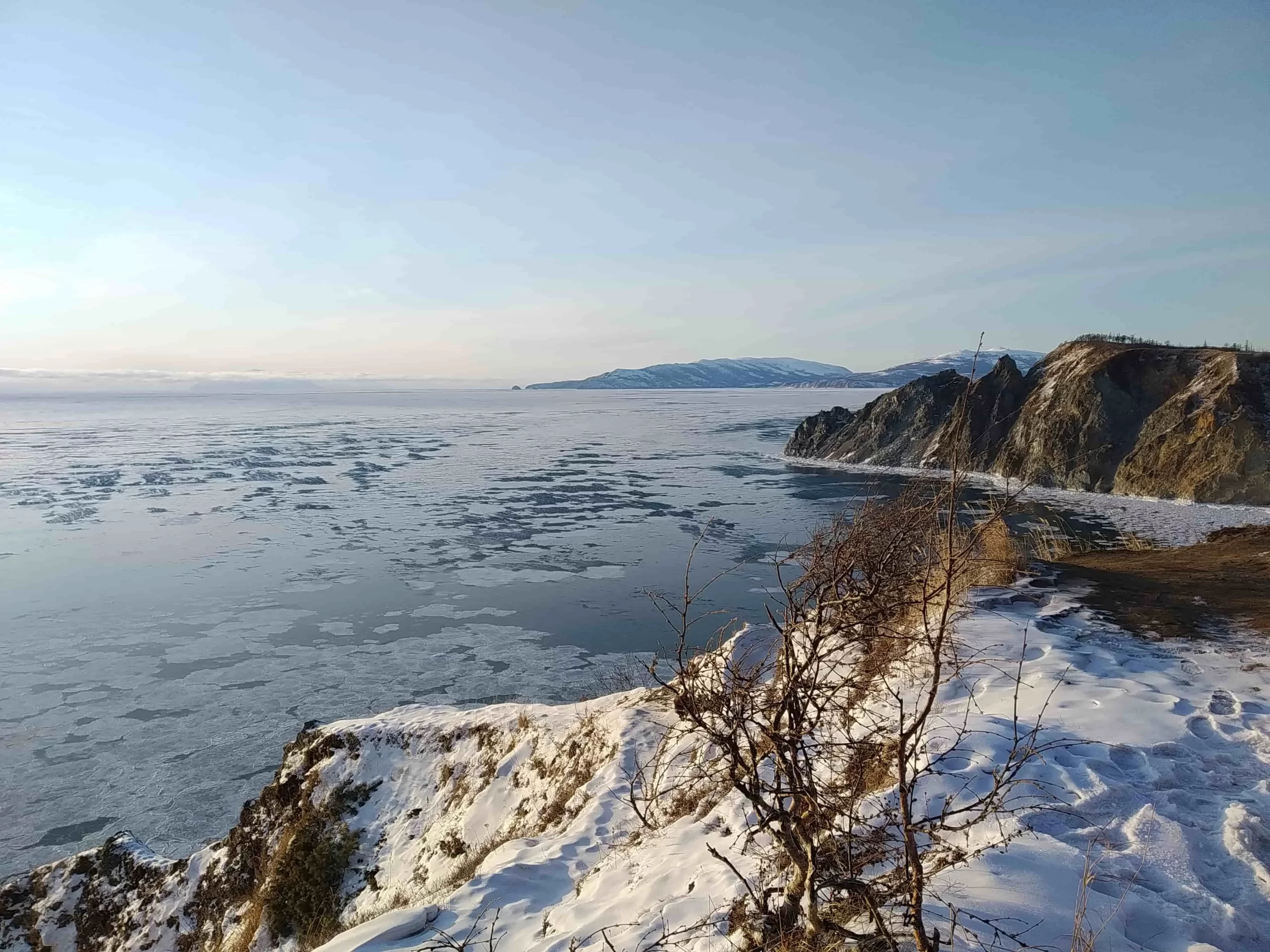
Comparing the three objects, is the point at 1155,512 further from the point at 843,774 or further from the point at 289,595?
the point at 289,595

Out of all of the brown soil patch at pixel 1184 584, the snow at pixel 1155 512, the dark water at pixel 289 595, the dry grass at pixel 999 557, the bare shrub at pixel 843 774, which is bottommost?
the dark water at pixel 289 595

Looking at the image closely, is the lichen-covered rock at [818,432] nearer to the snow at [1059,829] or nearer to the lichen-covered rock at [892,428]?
the lichen-covered rock at [892,428]

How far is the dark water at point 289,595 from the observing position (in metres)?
10.1

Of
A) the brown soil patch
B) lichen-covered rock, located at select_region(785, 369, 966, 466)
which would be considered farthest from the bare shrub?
lichen-covered rock, located at select_region(785, 369, 966, 466)

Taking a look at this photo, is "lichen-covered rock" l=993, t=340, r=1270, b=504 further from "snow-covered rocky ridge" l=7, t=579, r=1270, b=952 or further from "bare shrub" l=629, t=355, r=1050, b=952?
"bare shrub" l=629, t=355, r=1050, b=952

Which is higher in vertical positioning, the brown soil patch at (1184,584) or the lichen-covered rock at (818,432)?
the lichen-covered rock at (818,432)

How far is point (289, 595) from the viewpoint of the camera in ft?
54.5

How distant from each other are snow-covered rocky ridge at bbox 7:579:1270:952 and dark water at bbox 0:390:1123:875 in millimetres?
1059

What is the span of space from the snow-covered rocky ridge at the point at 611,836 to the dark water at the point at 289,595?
106cm

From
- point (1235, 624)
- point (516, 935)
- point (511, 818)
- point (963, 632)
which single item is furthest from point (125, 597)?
point (1235, 624)

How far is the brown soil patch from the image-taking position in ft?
31.0

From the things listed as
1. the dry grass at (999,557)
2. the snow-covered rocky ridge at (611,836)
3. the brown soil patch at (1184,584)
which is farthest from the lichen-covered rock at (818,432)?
the snow-covered rocky ridge at (611,836)

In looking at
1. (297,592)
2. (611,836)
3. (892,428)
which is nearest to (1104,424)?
(892,428)

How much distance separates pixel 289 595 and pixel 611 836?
43.1 feet
